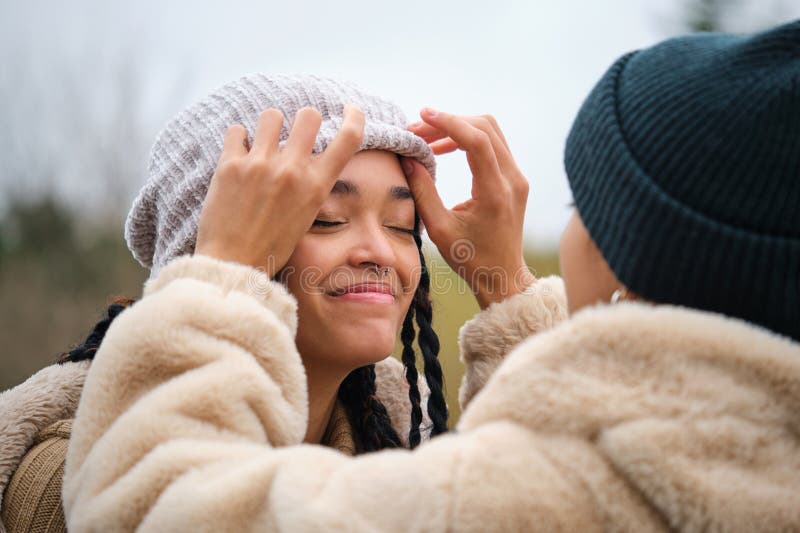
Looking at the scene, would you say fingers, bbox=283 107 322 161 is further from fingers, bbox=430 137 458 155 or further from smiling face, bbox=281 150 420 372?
fingers, bbox=430 137 458 155

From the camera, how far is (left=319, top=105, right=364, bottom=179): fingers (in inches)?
69.8

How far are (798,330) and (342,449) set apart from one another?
1.41 m

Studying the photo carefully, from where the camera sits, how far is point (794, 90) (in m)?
1.11

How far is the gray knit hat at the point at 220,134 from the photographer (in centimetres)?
206

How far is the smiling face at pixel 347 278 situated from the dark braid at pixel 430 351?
29 centimetres

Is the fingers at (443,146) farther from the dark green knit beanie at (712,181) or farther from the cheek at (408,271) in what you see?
the dark green knit beanie at (712,181)

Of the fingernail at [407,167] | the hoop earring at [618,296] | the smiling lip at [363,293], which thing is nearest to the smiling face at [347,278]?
the smiling lip at [363,293]

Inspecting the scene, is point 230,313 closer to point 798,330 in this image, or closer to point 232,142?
point 232,142

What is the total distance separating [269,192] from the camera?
168cm

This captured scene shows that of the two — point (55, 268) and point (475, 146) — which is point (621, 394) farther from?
point (55, 268)

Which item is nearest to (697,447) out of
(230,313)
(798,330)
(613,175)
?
(798,330)

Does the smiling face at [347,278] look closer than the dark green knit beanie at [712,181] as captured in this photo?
No

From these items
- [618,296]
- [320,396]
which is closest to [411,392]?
[320,396]

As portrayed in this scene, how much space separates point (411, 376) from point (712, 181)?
140cm
